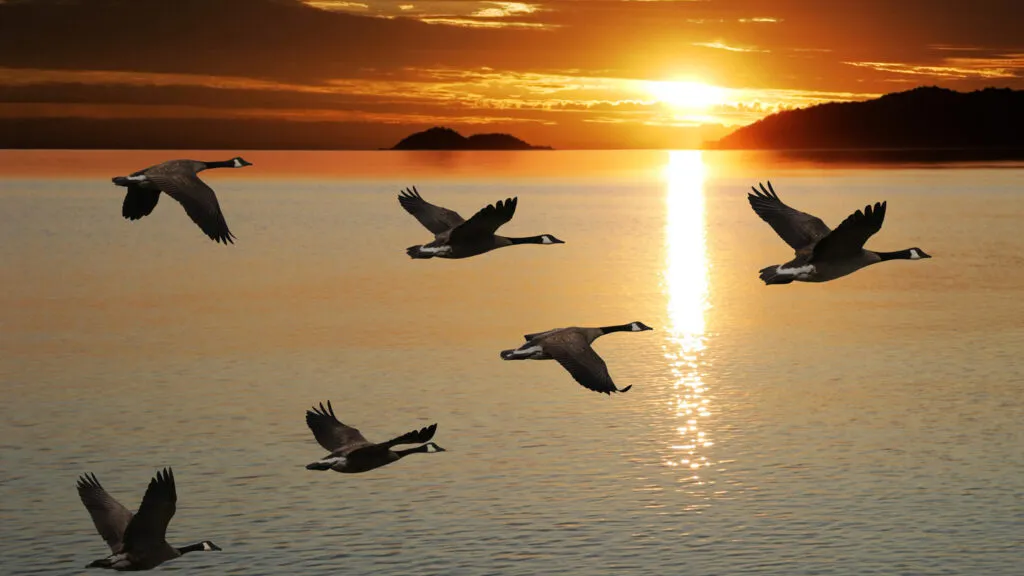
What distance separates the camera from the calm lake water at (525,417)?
3331cm

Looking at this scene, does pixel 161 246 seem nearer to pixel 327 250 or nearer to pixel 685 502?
pixel 327 250

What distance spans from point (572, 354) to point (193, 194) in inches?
328

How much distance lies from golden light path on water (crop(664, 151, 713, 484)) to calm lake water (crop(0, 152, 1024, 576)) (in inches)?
7.9

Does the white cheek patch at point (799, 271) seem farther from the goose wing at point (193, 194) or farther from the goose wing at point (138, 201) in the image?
the goose wing at point (138, 201)

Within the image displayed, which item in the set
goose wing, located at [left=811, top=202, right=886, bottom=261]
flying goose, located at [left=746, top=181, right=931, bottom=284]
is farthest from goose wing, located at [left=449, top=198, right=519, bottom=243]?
goose wing, located at [left=811, top=202, right=886, bottom=261]

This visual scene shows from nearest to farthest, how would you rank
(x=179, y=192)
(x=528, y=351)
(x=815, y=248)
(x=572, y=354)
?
1. (x=572, y=354)
2. (x=528, y=351)
3. (x=179, y=192)
4. (x=815, y=248)

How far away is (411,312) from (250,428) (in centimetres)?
2614

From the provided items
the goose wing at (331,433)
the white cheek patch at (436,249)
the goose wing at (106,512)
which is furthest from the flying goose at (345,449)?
the white cheek patch at (436,249)

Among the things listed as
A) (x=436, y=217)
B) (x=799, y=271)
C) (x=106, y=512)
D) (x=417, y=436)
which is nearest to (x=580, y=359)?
(x=417, y=436)

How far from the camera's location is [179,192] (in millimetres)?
28250

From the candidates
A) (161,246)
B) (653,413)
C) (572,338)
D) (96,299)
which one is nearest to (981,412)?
(653,413)

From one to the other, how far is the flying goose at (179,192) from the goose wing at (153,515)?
5749 mm

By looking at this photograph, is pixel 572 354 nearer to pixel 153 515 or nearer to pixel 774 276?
pixel 774 276

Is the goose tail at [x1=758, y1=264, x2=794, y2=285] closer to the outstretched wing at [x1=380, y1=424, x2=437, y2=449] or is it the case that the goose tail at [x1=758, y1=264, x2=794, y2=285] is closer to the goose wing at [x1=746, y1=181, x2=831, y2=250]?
the goose wing at [x1=746, y1=181, x2=831, y2=250]
